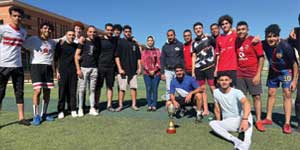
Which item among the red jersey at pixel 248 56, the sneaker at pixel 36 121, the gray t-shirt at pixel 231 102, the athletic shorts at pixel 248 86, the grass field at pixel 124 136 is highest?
the red jersey at pixel 248 56

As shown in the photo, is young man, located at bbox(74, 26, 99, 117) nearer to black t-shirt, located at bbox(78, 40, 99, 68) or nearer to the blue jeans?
black t-shirt, located at bbox(78, 40, 99, 68)

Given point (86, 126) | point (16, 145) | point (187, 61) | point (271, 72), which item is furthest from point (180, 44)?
point (16, 145)

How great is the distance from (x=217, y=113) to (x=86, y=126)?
2.27m

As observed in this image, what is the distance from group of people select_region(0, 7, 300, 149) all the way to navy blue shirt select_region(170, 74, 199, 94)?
0.02m

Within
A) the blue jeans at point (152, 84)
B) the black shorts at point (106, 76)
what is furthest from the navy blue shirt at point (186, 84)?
the black shorts at point (106, 76)

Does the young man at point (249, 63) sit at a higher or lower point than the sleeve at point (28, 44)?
lower

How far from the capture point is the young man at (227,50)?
182 inches

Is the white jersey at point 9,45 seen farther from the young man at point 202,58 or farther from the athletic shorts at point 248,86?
the athletic shorts at point 248,86

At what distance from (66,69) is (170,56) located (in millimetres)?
2273

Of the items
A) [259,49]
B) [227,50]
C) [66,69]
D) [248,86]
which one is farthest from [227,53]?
[66,69]

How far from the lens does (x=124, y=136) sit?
4047 millimetres

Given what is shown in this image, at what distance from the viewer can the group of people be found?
423 cm

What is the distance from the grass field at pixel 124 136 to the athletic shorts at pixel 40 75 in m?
0.73

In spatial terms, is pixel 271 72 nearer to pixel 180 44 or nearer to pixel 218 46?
pixel 218 46
